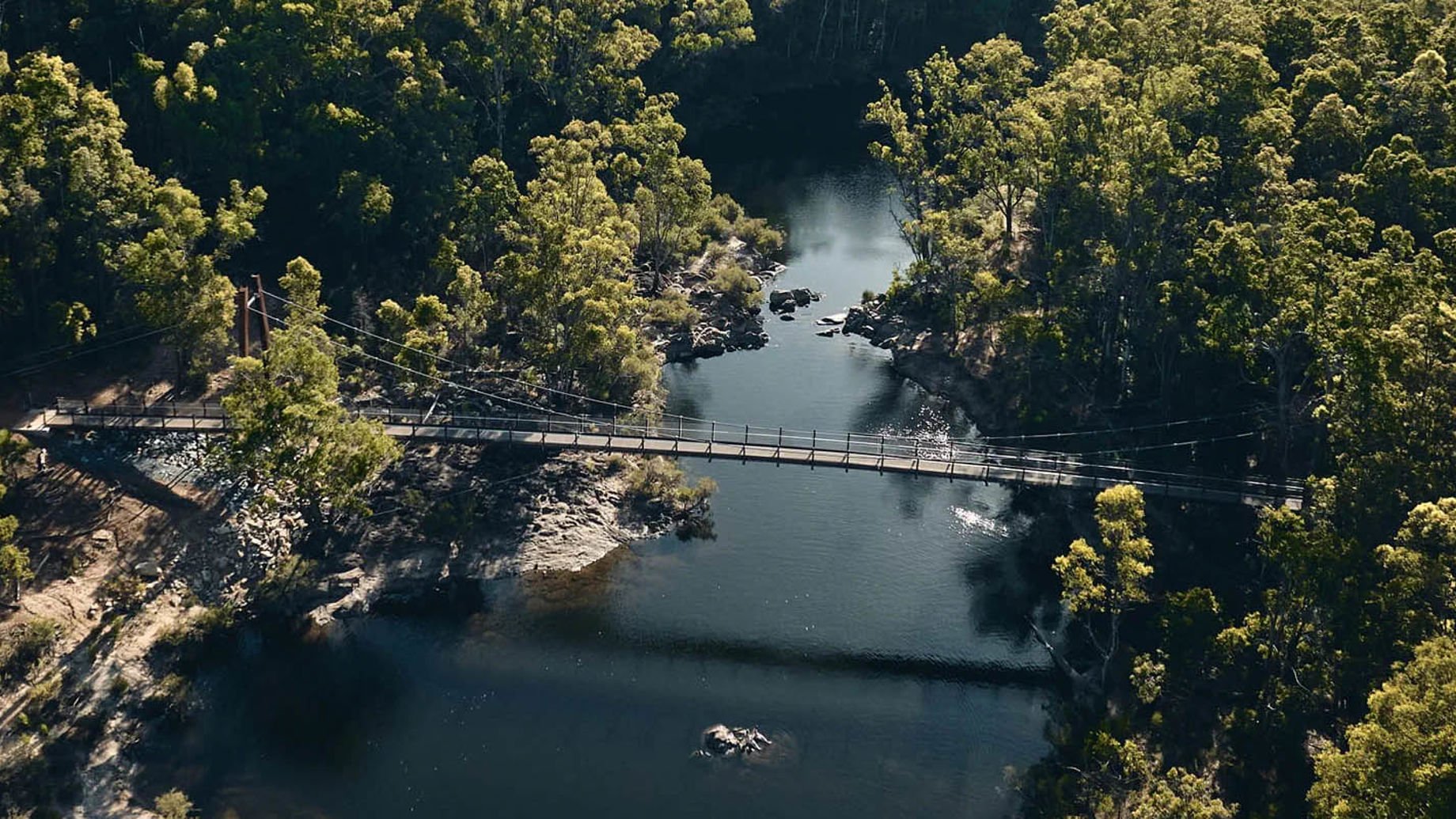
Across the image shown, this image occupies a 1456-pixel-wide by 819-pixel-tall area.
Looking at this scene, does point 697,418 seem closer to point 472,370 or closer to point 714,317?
point 472,370

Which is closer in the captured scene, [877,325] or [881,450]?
[881,450]

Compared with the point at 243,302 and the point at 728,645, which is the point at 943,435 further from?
the point at 243,302

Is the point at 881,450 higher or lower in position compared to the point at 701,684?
higher

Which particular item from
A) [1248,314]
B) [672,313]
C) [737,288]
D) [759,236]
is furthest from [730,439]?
[759,236]

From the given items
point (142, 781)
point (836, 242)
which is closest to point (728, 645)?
point (142, 781)

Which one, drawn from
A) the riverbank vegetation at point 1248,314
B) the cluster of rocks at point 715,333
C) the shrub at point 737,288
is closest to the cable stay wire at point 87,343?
the cluster of rocks at point 715,333

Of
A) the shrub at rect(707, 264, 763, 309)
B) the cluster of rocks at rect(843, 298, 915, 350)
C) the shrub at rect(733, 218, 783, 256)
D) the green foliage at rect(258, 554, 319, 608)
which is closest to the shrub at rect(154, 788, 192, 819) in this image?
the green foliage at rect(258, 554, 319, 608)
